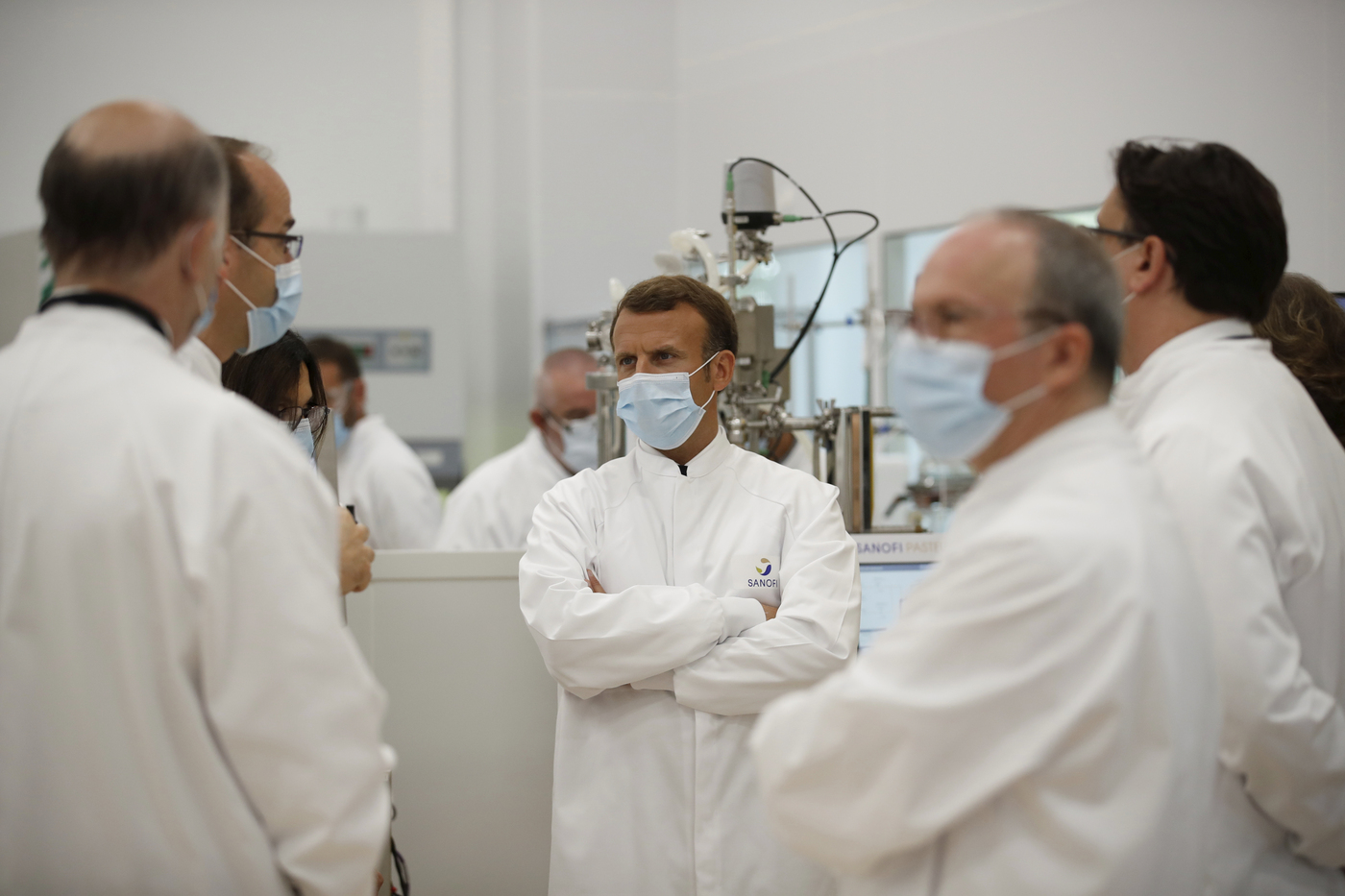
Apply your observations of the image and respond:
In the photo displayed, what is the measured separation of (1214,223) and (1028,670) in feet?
2.47

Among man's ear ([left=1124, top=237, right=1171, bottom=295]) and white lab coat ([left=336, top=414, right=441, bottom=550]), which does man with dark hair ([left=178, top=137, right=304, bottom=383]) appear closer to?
man's ear ([left=1124, top=237, right=1171, bottom=295])

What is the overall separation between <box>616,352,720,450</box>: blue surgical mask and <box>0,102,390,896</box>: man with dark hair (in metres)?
0.90

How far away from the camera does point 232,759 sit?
3.19ft

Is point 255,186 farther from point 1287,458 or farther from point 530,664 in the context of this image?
point 1287,458

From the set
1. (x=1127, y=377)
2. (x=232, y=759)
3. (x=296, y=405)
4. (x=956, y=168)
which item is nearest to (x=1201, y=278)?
(x=1127, y=377)

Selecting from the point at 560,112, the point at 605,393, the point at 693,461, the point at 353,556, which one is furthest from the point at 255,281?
the point at 560,112

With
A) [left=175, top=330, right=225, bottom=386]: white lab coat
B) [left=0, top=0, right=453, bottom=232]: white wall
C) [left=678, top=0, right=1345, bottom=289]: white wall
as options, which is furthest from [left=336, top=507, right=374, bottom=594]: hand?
[left=0, top=0, right=453, bottom=232]: white wall

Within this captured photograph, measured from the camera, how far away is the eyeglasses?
1909mm

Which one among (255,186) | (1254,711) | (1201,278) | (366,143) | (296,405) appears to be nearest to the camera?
(1254,711)

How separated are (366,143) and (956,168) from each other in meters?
2.89

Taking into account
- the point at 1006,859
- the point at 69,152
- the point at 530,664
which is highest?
the point at 69,152

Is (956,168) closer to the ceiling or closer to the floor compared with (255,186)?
closer to the ceiling

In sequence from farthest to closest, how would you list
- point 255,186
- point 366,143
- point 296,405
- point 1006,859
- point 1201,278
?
1. point 366,143
2. point 296,405
3. point 255,186
4. point 1201,278
5. point 1006,859

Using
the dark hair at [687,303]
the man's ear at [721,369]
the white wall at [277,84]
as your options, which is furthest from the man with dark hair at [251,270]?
the white wall at [277,84]
